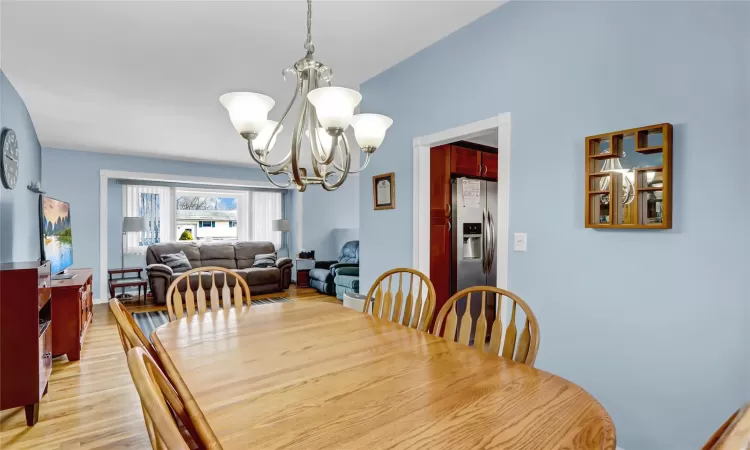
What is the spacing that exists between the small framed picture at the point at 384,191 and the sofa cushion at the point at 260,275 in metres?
3.82

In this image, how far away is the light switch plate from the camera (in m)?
2.13

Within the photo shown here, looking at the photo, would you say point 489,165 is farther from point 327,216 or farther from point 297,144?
point 327,216

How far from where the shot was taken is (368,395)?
1008 millimetres

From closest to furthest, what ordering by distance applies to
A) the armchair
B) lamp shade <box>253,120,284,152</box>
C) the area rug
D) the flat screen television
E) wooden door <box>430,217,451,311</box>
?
lamp shade <box>253,120,284,152</box>
wooden door <box>430,217,451,311</box>
the flat screen television
the area rug
the armchair

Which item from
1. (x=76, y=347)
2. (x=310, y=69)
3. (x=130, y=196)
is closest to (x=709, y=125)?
(x=310, y=69)

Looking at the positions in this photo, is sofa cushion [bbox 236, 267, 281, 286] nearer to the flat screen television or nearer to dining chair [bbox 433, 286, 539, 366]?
the flat screen television

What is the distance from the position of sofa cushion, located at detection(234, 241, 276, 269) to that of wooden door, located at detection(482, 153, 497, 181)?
5.06 m

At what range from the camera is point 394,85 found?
3111 millimetres

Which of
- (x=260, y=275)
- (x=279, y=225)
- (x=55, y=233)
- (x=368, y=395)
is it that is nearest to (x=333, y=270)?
(x=260, y=275)

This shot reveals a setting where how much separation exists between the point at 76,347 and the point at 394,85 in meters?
3.57

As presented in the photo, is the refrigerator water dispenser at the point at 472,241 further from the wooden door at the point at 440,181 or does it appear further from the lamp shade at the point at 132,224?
the lamp shade at the point at 132,224

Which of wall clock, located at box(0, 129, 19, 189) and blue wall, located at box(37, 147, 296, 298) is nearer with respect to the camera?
wall clock, located at box(0, 129, 19, 189)

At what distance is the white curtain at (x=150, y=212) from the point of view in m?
7.02

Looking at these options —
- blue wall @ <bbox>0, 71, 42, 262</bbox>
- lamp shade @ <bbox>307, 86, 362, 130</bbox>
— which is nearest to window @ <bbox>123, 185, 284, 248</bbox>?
blue wall @ <bbox>0, 71, 42, 262</bbox>
